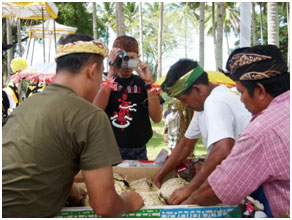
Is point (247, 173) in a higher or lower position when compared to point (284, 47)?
lower

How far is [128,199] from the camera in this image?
169 cm

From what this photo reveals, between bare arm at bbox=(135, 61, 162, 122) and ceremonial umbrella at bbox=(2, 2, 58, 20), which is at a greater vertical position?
ceremonial umbrella at bbox=(2, 2, 58, 20)

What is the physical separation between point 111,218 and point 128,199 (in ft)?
0.48

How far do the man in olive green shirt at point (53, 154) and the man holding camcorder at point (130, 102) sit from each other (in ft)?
5.87

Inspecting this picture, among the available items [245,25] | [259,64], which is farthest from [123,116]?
[245,25]

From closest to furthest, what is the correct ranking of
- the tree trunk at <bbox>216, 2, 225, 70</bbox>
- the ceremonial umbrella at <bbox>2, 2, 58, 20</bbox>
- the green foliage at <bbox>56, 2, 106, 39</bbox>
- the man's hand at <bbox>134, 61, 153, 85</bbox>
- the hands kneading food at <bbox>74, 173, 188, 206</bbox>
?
the hands kneading food at <bbox>74, 173, 188, 206</bbox>, the man's hand at <bbox>134, 61, 153, 85</bbox>, the ceremonial umbrella at <bbox>2, 2, 58, 20</bbox>, the tree trunk at <bbox>216, 2, 225, 70</bbox>, the green foliage at <bbox>56, 2, 106, 39</bbox>

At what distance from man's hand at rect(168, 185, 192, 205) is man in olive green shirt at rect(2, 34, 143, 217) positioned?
64 centimetres

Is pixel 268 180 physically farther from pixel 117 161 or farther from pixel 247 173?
pixel 117 161

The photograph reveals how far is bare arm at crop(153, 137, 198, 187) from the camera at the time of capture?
8.66 feet

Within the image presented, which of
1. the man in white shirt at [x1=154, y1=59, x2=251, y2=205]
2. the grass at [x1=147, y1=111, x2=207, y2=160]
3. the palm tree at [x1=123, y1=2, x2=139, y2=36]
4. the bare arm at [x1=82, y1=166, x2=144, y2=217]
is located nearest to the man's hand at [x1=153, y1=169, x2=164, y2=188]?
the man in white shirt at [x1=154, y1=59, x2=251, y2=205]

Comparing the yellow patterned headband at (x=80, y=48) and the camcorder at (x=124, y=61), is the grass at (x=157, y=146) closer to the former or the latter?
the camcorder at (x=124, y=61)

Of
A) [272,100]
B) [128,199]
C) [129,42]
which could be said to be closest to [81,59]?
[128,199]

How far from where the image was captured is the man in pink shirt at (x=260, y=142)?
1.46m

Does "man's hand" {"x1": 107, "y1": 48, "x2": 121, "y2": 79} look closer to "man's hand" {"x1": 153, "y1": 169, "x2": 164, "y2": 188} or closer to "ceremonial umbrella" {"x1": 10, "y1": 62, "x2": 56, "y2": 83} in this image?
"man's hand" {"x1": 153, "y1": 169, "x2": 164, "y2": 188}
